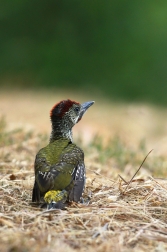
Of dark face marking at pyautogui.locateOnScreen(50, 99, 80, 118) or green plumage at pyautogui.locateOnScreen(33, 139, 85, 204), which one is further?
dark face marking at pyautogui.locateOnScreen(50, 99, 80, 118)

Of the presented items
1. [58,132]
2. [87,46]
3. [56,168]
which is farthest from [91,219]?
[87,46]

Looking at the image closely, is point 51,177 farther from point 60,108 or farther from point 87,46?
point 87,46

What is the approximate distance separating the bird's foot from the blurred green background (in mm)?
13039

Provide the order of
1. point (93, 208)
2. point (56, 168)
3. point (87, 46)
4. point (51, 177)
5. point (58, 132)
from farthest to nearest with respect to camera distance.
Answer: point (87, 46)
point (58, 132)
point (56, 168)
point (51, 177)
point (93, 208)

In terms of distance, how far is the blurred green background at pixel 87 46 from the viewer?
1947 centimetres

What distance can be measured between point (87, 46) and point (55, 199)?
1525cm

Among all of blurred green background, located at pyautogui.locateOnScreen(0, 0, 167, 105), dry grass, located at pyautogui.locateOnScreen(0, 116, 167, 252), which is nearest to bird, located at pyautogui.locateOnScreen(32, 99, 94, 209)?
dry grass, located at pyautogui.locateOnScreen(0, 116, 167, 252)

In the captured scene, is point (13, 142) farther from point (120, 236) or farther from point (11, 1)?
point (11, 1)

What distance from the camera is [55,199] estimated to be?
546cm

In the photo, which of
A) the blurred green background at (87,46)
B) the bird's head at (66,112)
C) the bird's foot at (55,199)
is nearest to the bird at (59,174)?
the bird's foot at (55,199)

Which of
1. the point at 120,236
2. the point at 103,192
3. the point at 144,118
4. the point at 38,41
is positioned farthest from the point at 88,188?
the point at 38,41

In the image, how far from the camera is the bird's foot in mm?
5389

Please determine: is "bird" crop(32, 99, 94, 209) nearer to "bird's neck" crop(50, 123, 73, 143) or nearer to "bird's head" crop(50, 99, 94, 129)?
"bird's neck" crop(50, 123, 73, 143)

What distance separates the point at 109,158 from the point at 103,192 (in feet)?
11.0
